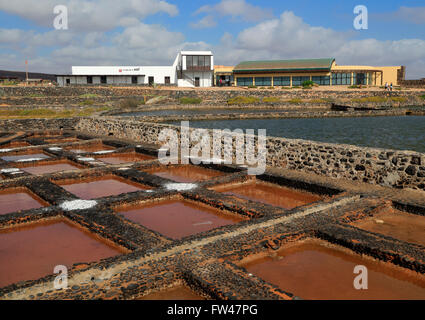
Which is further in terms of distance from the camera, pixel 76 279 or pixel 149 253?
pixel 149 253

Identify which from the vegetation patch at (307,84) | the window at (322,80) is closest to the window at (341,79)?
the window at (322,80)

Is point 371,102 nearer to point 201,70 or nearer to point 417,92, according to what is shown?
point 417,92

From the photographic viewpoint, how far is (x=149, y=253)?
5480mm

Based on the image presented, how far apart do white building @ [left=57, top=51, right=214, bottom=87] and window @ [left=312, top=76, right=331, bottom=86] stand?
16.6m

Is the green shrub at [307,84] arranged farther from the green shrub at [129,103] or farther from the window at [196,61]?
the green shrub at [129,103]

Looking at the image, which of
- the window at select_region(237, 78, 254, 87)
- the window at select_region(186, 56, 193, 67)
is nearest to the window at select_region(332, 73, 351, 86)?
the window at select_region(237, 78, 254, 87)

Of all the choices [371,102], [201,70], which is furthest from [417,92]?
[201,70]

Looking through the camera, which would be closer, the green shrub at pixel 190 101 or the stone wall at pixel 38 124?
the stone wall at pixel 38 124

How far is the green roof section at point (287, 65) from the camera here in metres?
62.8

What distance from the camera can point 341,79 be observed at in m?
64.7

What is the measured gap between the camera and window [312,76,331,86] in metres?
63.9

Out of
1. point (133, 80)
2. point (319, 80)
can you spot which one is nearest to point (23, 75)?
point (133, 80)

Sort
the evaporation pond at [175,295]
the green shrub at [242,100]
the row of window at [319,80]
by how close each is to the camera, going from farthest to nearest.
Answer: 1. the row of window at [319,80]
2. the green shrub at [242,100]
3. the evaporation pond at [175,295]

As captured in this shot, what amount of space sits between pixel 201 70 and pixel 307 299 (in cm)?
6078
